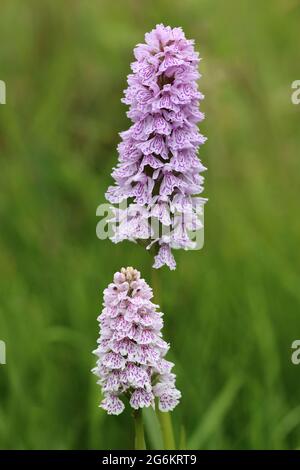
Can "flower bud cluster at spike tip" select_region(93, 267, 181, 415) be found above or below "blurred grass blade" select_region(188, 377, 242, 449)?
below

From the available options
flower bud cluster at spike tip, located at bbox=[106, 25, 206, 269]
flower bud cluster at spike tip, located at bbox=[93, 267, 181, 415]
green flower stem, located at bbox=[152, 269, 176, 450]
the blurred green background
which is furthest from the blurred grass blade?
flower bud cluster at spike tip, located at bbox=[106, 25, 206, 269]

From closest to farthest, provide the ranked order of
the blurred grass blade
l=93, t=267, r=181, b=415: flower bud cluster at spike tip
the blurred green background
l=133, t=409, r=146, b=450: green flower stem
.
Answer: l=93, t=267, r=181, b=415: flower bud cluster at spike tip
l=133, t=409, r=146, b=450: green flower stem
the blurred grass blade
the blurred green background

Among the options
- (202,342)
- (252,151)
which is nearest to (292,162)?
(252,151)

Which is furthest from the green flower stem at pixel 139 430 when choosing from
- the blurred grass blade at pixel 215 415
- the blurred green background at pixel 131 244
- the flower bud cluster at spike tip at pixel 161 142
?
the blurred grass blade at pixel 215 415

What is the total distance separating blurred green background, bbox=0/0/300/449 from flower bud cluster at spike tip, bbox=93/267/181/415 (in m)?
0.75

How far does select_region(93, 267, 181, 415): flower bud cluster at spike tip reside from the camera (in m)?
2.47

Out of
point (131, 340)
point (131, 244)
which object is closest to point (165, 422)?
point (131, 340)

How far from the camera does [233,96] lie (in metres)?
6.00

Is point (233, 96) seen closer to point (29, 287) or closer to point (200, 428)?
point (29, 287)

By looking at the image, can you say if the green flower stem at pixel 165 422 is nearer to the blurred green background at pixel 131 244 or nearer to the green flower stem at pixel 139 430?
the green flower stem at pixel 139 430

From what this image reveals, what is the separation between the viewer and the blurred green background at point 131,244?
13.9 ft

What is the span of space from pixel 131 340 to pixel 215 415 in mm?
1486

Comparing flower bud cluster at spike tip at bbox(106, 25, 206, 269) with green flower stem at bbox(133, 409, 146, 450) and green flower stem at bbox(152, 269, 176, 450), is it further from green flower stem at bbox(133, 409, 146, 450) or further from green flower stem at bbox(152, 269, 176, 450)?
green flower stem at bbox(133, 409, 146, 450)

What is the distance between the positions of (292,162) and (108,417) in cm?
308
